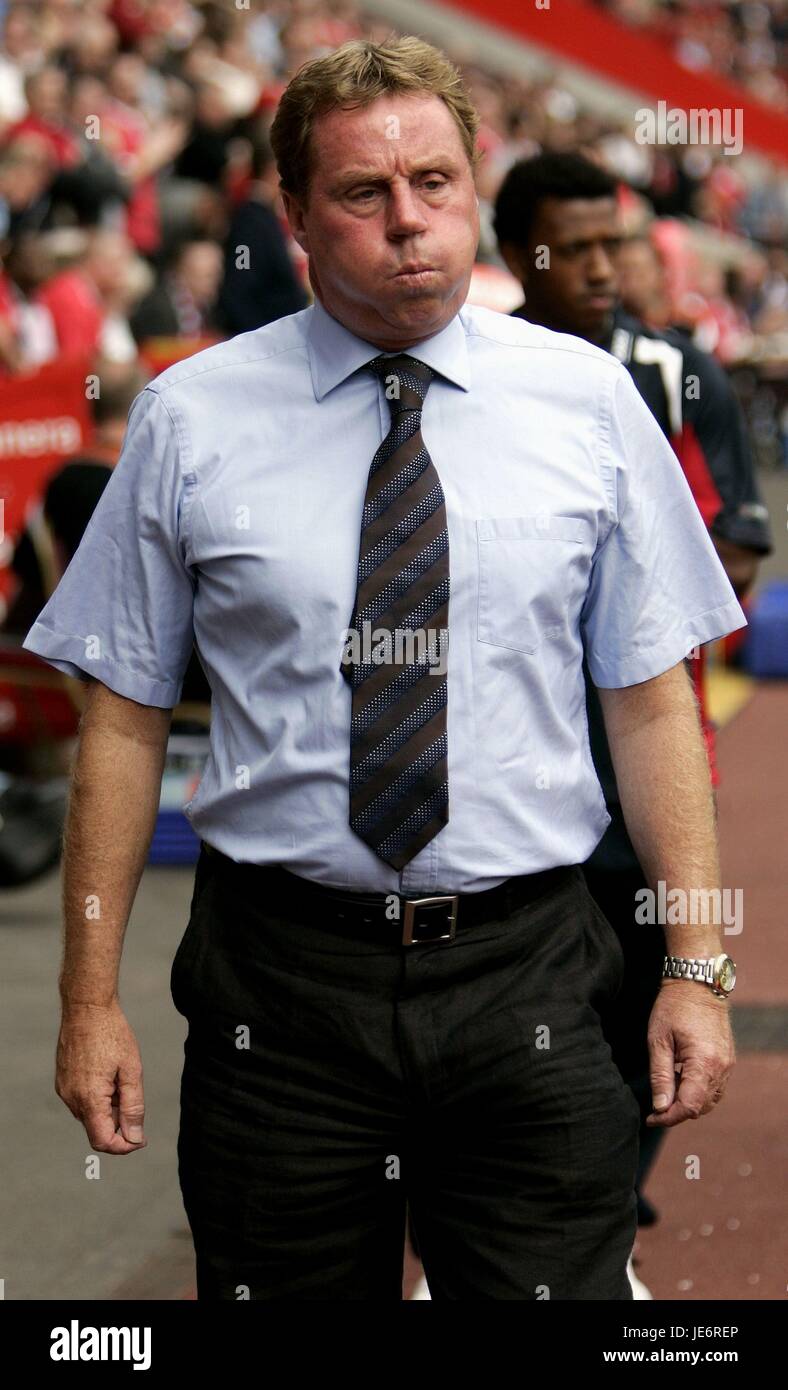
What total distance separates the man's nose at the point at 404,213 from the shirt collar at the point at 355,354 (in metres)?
0.17

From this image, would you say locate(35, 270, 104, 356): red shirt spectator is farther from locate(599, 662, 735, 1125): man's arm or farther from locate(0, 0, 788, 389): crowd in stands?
locate(599, 662, 735, 1125): man's arm

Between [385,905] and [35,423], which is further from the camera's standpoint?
[35,423]

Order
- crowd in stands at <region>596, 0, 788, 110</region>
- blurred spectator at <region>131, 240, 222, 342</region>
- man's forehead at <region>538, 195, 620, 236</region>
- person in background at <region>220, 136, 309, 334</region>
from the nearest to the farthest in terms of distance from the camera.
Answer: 1. man's forehead at <region>538, 195, 620, 236</region>
2. person in background at <region>220, 136, 309, 334</region>
3. blurred spectator at <region>131, 240, 222, 342</region>
4. crowd in stands at <region>596, 0, 788, 110</region>

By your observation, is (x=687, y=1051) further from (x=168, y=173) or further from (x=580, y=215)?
(x=168, y=173)

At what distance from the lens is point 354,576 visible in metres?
2.55

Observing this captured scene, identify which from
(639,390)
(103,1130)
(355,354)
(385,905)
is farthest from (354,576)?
(639,390)

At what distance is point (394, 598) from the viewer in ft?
8.29

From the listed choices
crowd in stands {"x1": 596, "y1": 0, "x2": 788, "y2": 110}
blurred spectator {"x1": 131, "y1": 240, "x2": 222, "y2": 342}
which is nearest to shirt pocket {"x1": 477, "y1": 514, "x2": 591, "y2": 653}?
blurred spectator {"x1": 131, "y1": 240, "x2": 222, "y2": 342}

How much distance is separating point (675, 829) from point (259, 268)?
7.02 meters

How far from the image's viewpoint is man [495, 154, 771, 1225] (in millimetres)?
3727

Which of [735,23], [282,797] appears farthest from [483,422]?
[735,23]

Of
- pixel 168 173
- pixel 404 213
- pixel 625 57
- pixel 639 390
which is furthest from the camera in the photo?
pixel 625 57

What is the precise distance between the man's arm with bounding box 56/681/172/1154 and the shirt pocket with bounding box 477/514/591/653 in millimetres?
479
